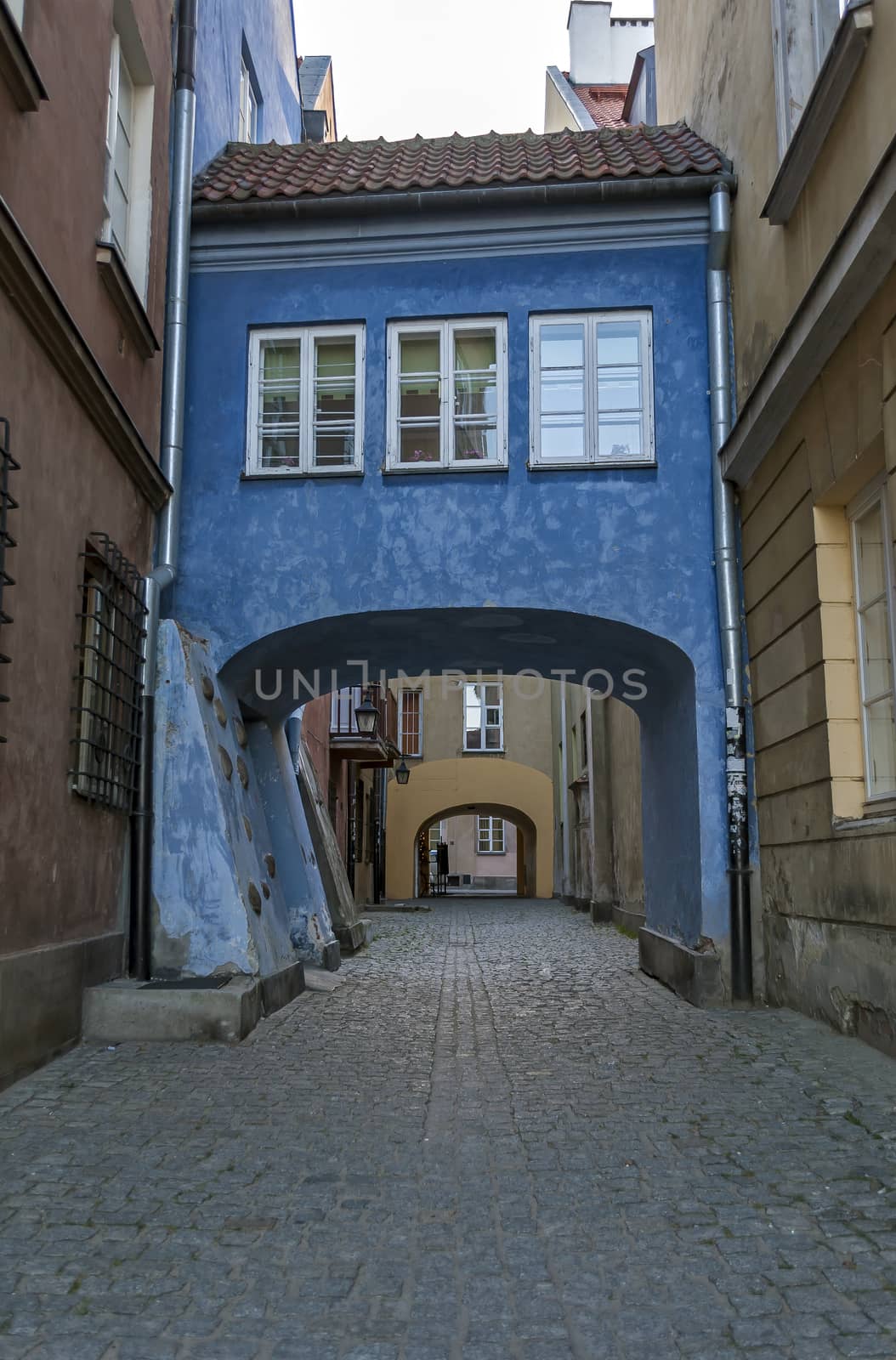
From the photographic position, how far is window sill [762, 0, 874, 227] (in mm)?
5887

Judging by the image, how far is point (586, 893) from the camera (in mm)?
21766

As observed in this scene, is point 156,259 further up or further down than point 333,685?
further up

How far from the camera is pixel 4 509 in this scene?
5609 millimetres

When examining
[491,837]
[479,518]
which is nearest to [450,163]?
[479,518]

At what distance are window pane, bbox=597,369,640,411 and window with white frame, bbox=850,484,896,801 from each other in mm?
2940

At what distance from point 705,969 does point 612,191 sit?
6.03 metres

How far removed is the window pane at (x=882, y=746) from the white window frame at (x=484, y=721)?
2602 cm

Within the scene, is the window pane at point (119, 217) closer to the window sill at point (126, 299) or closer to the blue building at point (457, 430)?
the window sill at point (126, 299)

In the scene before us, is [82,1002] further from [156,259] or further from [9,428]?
[156,259]

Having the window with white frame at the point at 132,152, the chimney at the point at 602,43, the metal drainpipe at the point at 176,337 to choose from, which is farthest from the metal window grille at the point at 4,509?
the chimney at the point at 602,43

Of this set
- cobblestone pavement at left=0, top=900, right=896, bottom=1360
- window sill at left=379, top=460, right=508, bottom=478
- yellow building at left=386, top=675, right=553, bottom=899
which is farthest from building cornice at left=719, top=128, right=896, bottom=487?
yellow building at left=386, top=675, right=553, bottom=899

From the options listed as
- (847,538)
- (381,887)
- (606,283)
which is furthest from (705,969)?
(381,887)

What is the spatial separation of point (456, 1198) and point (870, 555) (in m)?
4.36

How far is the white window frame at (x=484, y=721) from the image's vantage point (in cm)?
3281
